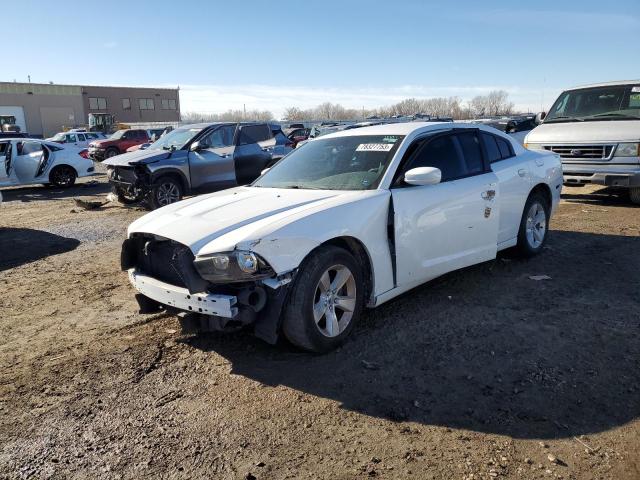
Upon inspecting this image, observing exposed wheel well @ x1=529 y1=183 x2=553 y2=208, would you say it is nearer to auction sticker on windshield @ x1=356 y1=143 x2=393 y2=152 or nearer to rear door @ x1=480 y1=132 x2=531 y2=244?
rear door @ x1=480 y1=132 x2=531 y2=244

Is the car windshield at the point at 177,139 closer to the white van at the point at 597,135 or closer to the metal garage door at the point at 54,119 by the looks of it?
the white van at the point at 597,135

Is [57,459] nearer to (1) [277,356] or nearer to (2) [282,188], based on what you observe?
(1) [277,356]

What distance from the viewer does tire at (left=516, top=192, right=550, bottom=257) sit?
244 inches

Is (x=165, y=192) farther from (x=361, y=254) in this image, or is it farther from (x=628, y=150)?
(x=628, y=150)

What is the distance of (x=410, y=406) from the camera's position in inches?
127

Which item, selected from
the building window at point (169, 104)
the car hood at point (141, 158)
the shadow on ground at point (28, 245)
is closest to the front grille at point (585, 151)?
the car hood at point (141, 158)

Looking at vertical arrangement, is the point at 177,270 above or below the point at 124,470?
above

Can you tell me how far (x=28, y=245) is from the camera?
8242 millimetres

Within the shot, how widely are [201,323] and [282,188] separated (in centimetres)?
166

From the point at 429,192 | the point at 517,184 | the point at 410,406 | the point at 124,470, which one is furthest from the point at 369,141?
the point at 124,470

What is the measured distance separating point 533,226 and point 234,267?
14.4ft

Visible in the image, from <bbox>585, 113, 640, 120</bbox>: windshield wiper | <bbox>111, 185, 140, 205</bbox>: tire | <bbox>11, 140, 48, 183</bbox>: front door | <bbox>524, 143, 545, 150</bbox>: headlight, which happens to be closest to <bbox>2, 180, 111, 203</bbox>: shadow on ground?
<bbox>11, 140, 48, 183</bbox>: front door

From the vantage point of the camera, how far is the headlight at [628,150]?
909 cm

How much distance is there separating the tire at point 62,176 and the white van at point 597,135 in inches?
514
